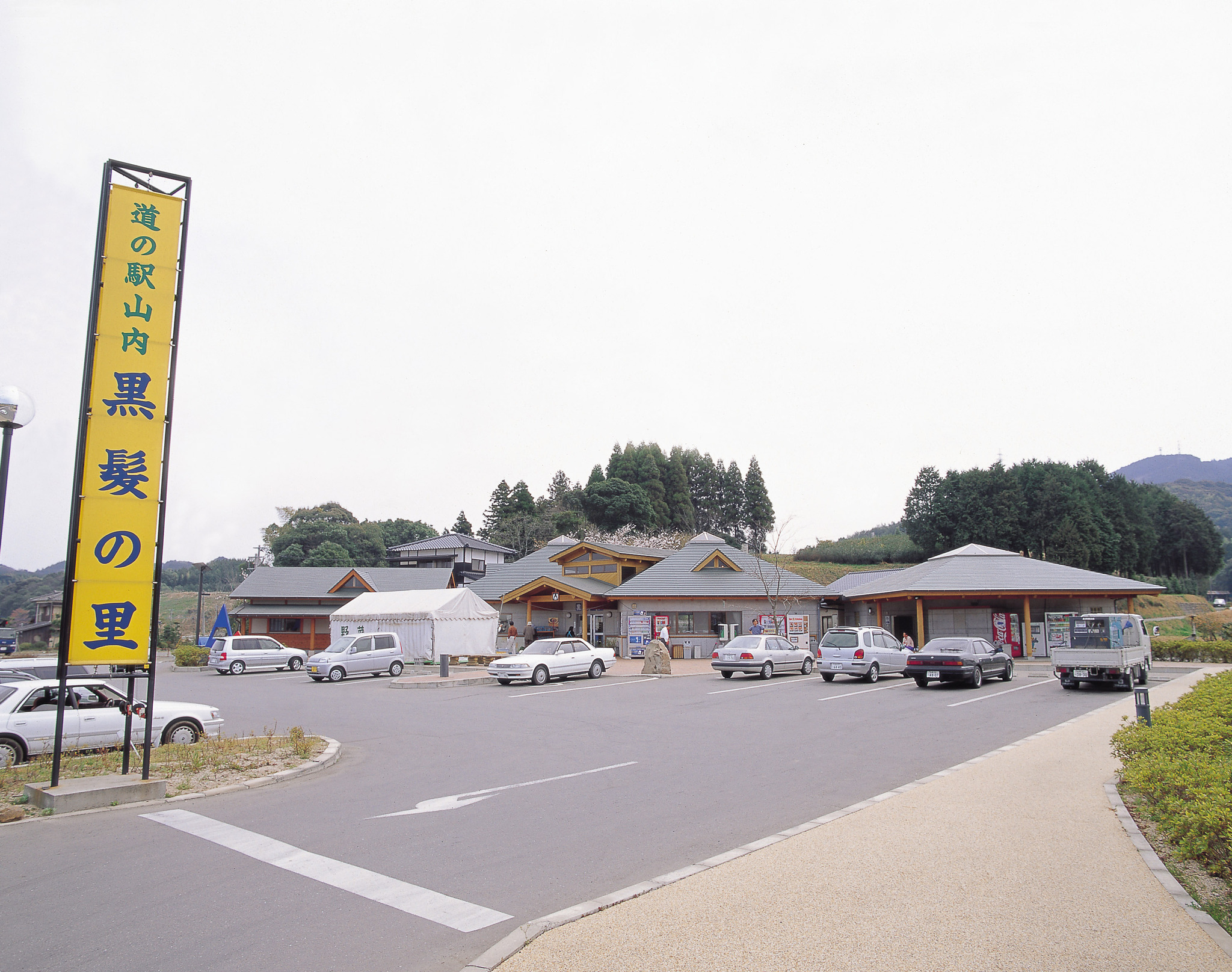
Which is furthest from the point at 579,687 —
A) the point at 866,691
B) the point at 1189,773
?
the point at 1189,773

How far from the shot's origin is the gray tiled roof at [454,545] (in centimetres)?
6925

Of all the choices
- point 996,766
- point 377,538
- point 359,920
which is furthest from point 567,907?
point 377,538

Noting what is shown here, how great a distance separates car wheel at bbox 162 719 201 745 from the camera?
1320 cm

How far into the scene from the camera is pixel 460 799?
362 inches

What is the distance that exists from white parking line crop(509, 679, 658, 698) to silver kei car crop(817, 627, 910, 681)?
5.84m

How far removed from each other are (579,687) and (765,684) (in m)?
5.68

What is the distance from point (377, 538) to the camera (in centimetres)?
8212

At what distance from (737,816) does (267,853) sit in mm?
4481

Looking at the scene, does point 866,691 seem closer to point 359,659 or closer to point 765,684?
point 765,684

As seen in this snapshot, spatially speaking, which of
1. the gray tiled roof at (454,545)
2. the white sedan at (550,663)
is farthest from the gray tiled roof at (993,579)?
the gray tiled roof at (454,545)

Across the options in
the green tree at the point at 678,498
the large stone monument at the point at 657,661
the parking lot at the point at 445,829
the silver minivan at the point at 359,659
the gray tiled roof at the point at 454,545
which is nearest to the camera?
the parking lot at the point at 445,829

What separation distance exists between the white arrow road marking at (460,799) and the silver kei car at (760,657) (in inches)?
640

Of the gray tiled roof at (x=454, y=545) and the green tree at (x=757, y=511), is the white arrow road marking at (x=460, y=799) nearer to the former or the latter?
the gray tiled roof at (x=454, y=545)

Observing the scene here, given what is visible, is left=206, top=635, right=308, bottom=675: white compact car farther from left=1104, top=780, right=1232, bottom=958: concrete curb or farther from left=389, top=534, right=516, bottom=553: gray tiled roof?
left=1104, top=780, right=1232, bottom=958: concrete curb
